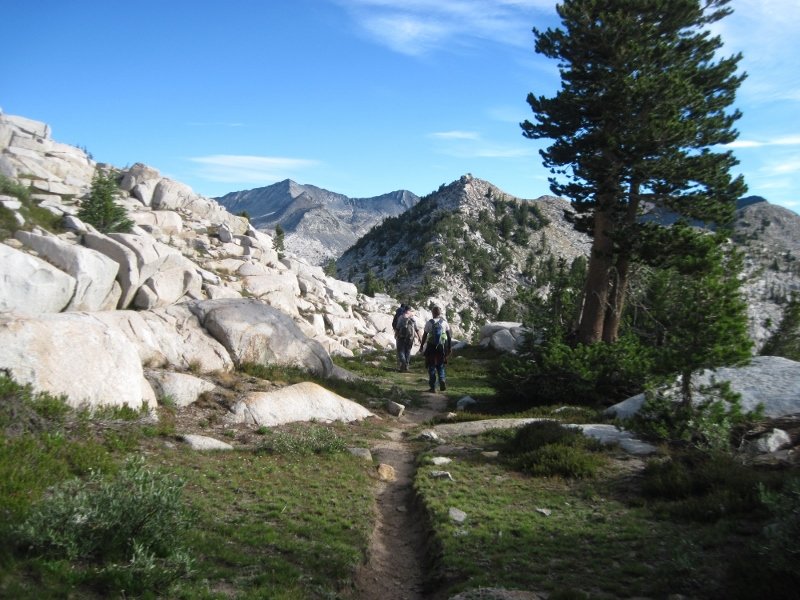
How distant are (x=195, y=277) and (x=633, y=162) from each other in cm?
1648

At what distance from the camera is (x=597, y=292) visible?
58.4ft

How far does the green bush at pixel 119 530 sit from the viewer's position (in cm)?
479

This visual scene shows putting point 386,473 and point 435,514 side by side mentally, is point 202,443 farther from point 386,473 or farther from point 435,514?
point 435,514

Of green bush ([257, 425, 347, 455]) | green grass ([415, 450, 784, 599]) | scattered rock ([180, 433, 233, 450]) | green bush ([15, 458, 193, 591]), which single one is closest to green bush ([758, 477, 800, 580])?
green grass ([415, 450, 784, 599])

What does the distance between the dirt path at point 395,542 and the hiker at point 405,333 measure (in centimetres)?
1083

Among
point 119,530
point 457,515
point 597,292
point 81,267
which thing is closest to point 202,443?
point 119,530

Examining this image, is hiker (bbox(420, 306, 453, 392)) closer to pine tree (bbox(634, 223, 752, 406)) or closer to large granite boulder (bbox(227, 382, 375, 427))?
large granite boulder (bbox(227, 382, 375, 427))

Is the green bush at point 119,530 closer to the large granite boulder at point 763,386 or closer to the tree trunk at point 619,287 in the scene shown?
the large granite boulder at point 763,386

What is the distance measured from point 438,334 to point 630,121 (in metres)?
9.28

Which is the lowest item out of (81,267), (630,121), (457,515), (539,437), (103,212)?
(457,515)

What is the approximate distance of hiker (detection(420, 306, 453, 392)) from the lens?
18.1 metres

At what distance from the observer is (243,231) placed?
143 ft

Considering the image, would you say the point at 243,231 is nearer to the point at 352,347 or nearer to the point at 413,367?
the point at 352,347

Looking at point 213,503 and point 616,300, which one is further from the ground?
point 616,300
